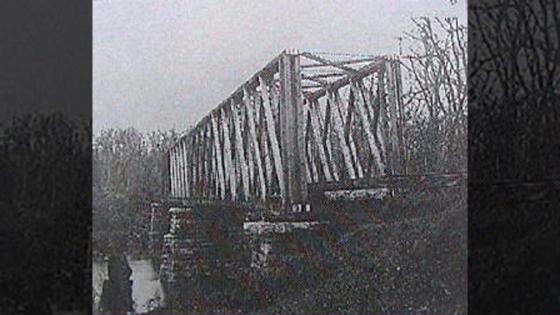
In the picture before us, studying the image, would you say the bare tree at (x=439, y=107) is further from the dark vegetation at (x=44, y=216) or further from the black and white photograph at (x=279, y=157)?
the dark vegetation at (x=44, y=216)

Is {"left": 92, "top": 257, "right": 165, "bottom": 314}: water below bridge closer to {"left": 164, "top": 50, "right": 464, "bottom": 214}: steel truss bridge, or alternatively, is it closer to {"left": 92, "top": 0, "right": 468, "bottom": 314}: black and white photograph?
{"left": 92, "top": 0, "right": 468, "bottom": 314}: black and white photograph

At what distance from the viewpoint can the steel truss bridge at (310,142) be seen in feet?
18.1

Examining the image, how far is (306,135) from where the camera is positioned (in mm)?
5574

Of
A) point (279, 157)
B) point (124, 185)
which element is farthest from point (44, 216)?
point (279, 157)

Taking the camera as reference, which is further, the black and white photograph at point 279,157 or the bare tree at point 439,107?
the bare tree at point 439,107

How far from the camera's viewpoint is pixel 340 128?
5.58 m

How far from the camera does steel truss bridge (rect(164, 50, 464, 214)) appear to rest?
5.53 meters

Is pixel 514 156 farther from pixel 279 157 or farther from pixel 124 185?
pixel 124 185

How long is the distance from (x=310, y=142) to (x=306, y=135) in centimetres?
4

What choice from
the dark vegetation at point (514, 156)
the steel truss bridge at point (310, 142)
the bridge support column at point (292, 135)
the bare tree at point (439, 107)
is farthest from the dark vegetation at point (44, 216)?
the dark vegetation at point (514, 156)

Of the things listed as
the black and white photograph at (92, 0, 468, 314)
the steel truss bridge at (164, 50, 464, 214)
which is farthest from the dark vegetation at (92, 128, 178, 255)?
the steel truss bridge at (164, 50, 464, 214)

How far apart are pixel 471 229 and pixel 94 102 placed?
1.78 m

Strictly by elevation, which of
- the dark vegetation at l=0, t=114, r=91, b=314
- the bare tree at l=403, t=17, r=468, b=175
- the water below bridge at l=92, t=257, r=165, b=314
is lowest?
the water below bridge at l=92, t=257, r=165, b=314

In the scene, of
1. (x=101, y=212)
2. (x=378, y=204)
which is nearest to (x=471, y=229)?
(x=378, y=204)
